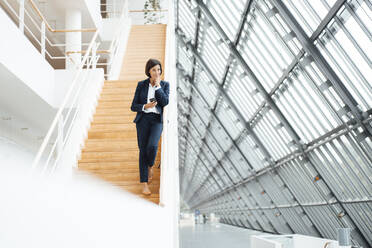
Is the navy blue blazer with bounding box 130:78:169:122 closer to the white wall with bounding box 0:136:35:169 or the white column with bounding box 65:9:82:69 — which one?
the white column with bounding box 65:9:82:69

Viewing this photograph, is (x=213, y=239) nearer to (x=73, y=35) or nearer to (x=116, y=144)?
(x=73, y=35)

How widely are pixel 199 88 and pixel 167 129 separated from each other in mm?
15249

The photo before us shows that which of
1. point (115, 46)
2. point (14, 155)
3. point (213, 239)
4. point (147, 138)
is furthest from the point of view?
point (213, 239)

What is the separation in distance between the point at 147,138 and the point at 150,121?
0.21 m

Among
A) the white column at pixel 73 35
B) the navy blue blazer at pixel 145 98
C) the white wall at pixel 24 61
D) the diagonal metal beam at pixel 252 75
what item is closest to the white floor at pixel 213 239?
the diagonal metal beam at pixel 252 75

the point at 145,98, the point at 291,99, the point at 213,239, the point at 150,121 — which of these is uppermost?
the point at 291,99

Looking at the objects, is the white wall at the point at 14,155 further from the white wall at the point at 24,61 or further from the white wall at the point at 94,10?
the white wall at the point at 94,10

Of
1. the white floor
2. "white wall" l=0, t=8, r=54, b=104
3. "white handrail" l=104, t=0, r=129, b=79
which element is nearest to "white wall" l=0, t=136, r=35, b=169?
"white wall" l=0, t=8, r=54, b=104

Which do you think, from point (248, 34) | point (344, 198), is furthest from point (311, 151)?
point (248, 34)

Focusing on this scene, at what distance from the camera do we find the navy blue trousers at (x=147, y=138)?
491 cm

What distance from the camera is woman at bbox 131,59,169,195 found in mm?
4910

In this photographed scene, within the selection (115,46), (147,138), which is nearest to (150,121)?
(147,138)

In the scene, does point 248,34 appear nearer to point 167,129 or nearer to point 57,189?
point 167,129

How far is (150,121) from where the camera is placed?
5.00 metres
